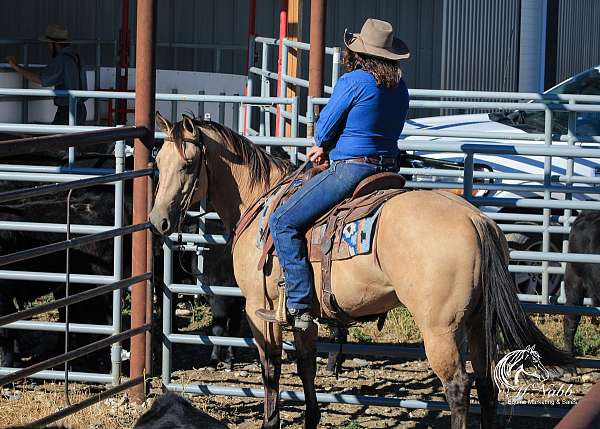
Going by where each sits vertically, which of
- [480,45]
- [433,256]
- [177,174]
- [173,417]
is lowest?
[173,417]

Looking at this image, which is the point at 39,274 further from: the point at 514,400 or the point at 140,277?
the point at 514,400

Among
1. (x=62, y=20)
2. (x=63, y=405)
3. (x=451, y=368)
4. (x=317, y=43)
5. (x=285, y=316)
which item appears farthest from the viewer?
(x=62, y=20)

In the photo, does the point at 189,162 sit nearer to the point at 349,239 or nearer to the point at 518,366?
the point at 349,239

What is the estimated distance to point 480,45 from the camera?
60.0 feet

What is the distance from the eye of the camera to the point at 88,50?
1998cm

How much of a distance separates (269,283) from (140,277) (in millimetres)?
952

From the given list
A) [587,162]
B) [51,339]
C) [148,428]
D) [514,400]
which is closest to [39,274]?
[51,339]

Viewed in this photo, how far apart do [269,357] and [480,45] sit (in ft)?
42.5

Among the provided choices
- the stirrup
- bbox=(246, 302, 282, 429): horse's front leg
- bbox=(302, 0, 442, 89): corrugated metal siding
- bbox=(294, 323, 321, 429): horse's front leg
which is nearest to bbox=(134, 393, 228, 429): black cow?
the stirrup

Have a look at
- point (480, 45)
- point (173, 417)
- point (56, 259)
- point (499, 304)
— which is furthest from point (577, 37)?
point (173, 417)

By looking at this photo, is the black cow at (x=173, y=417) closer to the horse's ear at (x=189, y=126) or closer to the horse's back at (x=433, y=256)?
the horse's back at (x=433, y=256)

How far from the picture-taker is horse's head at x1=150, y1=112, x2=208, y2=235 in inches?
249

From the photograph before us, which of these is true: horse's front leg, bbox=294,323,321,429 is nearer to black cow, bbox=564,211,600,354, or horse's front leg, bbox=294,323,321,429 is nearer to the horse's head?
the horse's head
